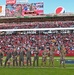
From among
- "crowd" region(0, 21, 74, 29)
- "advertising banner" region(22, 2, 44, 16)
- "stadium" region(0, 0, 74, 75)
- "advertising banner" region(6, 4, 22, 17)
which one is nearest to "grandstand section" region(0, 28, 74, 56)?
"stadium" region(0, 0, 74, 75)

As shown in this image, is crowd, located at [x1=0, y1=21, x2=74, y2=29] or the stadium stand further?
crowd, located at [x1=0, y1=21, x2=74, y2=29]

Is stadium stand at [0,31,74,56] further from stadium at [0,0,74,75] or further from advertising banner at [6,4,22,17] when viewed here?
advertising banner at [6,4,22,17]

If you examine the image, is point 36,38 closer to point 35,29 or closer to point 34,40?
point 34,40

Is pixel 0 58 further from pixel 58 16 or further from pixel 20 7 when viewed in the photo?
pixel 20 7

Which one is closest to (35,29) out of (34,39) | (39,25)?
(34,39)

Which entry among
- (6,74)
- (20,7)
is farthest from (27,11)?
(6,74)

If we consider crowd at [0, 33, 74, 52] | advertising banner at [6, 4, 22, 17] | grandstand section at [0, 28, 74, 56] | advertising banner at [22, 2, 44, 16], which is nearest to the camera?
grandstand section at [0, 28, 74, 56]

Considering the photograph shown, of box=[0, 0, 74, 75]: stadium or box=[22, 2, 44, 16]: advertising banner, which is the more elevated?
box=[22, 2, 44, 16]: advertising banner

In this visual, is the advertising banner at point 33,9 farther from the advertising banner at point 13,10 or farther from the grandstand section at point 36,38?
the grandstand section at point 36,38

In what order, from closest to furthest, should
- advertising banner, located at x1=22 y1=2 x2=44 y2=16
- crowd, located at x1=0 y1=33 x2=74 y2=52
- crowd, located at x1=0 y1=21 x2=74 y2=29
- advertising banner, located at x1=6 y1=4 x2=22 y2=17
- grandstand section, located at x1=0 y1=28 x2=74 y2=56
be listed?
grandstand section, located at x1=0 y1=28 x2=74 y2=56 < crowd, located at x1=0 y1=33 x2=74 y2=52 < crowd, located at x1=0 y1=21 x2=74 y2=29 < advertising banner, located at x1=22 y1=2 x2=44 y2=16 < advertising banner, located at x1=6 y1=4 x2=22 y2=17

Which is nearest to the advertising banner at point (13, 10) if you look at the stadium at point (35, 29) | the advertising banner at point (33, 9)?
the stadium at point (35, 29)

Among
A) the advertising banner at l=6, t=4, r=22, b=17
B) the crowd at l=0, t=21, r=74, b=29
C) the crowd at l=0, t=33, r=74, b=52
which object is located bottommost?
the crowd at l=0, t=33, r=74, b=52

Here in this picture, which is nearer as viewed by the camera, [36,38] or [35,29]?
[35,29]

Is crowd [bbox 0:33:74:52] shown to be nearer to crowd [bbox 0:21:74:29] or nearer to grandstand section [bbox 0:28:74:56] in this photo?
grandstand section [bbox 0:28:74:56]
